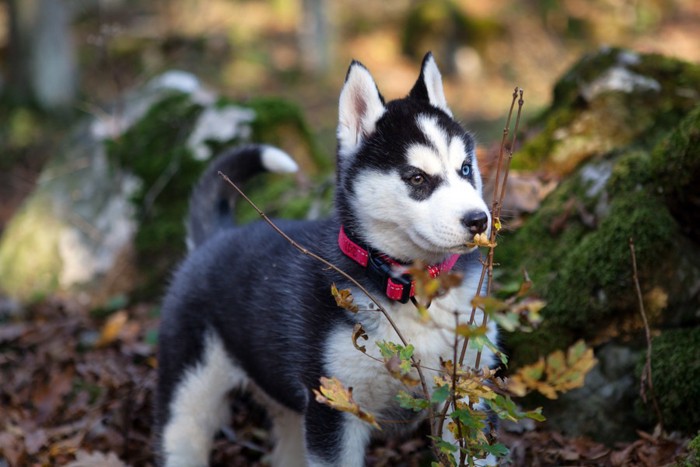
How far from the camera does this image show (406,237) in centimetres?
319

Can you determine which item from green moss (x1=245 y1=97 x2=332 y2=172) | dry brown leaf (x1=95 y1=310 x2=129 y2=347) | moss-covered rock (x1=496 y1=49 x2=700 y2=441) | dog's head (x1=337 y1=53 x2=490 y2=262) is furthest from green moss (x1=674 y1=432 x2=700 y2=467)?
green moss (x1=245 y1=97 x2=332 y2=172)

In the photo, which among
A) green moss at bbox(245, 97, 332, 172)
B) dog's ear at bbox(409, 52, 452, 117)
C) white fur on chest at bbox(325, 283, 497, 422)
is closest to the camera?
white fur on chest at bbox(325, 283, 497, 422)

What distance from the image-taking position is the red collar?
3.13m

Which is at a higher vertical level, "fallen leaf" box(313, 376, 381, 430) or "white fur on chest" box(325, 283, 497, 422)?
"white fur on chest" box(325, 283, 497, 422)

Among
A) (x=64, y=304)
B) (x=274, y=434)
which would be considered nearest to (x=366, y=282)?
(x=274, y=434)

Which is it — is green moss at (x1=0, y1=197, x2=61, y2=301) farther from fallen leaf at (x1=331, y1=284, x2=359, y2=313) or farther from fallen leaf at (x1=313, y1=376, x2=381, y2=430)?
fallen leaf at (x1=313, y1=376, x2=381, y2=430)

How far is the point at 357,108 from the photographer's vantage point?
3428mm

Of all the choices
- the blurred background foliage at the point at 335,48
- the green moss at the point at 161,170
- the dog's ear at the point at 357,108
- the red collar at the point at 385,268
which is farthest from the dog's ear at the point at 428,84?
the blurred background foliage at the point at 335,48

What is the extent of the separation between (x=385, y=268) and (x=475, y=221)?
501 millimetres

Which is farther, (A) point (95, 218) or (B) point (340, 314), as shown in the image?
(A) point (95, 218)

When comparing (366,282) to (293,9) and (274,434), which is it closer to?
(274,434)

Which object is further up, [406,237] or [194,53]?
[194,53]

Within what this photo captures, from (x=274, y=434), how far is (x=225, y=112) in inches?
148

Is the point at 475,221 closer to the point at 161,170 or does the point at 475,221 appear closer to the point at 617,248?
the point at 617,248
